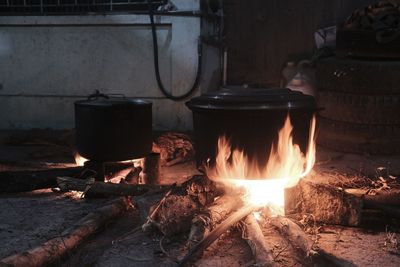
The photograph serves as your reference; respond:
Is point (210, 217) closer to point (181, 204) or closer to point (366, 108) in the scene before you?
point (181, 204)

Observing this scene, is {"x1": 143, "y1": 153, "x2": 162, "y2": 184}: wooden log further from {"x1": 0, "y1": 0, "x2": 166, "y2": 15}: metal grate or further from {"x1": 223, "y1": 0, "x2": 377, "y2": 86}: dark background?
{"x1": 223, "y1": 0, "x2": 377, "y2": 86}: dark background

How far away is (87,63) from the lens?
6.62 metres

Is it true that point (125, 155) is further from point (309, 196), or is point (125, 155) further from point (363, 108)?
point (363, 108)

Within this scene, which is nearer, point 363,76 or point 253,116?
point 253,116

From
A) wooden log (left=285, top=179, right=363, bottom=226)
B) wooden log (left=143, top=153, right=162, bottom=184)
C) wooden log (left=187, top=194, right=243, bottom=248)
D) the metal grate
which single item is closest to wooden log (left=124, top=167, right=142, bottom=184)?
wooden log (left=143, top=153, right=162, bottom=184)

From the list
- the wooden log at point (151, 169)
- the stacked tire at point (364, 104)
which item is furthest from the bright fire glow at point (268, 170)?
the stacked tire at point (364, 104)

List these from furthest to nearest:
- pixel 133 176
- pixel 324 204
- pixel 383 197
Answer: pixel 133 176, pixel 383 197, pixel 324 204

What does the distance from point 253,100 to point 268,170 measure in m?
0.52

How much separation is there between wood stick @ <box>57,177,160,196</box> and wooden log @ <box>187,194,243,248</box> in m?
0.61

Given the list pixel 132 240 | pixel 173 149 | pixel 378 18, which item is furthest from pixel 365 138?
pixel 132 240

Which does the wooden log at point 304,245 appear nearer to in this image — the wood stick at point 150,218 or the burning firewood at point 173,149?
the wood stick at point 150,218

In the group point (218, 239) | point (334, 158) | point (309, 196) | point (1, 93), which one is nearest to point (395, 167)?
point (334, 158)

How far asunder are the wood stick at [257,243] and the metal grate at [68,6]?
3780 mm

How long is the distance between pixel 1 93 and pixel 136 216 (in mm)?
3989
